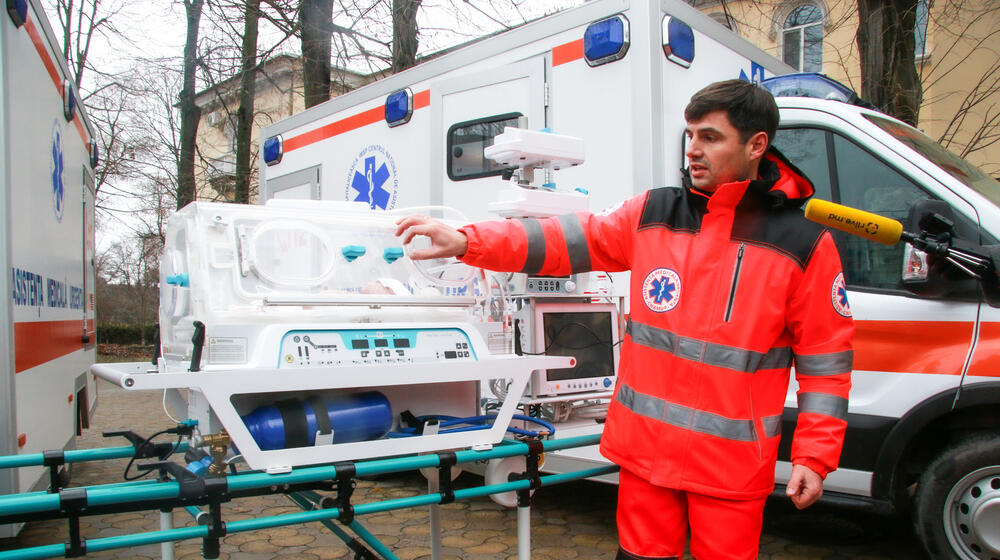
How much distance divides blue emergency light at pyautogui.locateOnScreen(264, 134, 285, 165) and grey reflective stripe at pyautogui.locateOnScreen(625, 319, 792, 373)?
19.4ft

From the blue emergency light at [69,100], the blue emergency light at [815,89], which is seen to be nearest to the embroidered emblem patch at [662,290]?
the blue emergency light at [815,89]

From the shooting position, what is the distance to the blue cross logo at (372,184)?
6012mm

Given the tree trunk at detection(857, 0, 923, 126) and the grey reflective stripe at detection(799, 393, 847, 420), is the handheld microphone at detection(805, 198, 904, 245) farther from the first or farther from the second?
the tree trunk at detection(857, 0, 923, 126)

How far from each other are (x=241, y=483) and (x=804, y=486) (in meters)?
1.46

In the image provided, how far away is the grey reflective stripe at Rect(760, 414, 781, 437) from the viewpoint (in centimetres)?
217

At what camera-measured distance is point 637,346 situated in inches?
91.0

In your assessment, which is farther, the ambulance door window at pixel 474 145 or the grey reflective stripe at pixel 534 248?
the ambulance door window at pixel 474 145

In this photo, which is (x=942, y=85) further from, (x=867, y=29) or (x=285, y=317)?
(x=285, y=317)

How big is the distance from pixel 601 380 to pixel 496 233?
4.15 ft

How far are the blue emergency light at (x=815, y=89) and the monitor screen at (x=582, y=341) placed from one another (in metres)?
1.85

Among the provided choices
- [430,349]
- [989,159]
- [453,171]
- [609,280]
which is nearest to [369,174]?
[453,171]

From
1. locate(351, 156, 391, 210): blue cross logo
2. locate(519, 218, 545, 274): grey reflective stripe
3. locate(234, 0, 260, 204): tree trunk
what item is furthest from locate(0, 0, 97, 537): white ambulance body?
locate(234, 0, 260, 204): tree trunk

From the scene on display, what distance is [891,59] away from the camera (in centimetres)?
745

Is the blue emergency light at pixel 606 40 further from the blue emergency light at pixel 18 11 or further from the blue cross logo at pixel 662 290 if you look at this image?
the blue emergency light at pixel 18 11
